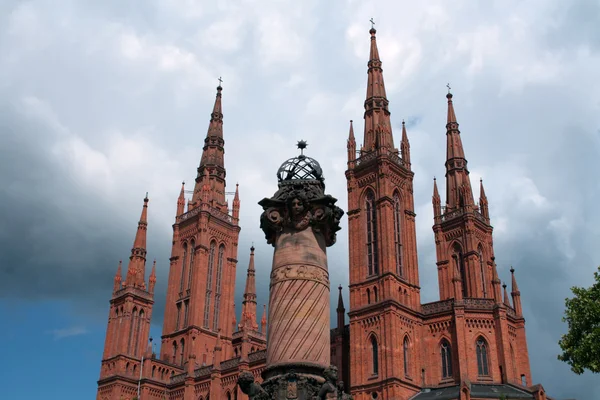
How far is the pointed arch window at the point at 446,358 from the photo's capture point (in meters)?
52.4

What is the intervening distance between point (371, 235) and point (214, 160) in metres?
34.1

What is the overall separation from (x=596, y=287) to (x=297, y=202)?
22.1m

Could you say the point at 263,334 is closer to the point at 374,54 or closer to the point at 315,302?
the point at 374,54

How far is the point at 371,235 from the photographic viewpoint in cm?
5684

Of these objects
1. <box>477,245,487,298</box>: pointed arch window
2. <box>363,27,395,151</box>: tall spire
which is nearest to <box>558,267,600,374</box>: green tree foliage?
<box>363,27,395,151</box>: tall spire

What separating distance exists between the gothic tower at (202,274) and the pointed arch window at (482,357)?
29.4 meters

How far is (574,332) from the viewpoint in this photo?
30.2 metres

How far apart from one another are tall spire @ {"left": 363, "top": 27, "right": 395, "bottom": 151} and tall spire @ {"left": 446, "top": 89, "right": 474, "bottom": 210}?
1151cm

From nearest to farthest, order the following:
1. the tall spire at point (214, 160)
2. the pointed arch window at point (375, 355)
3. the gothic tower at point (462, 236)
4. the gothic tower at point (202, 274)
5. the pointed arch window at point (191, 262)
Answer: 1. the pointed arch window at point (375, 355)
2. the gothic tower at point (462, 236)
3. the gothic tower at point (202, 274)
4. the pointed arch window at point (191, 262)
5. the tall spire at point (214, 160)

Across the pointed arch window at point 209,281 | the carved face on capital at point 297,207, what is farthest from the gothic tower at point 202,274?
the carved face on capital at point 297,207

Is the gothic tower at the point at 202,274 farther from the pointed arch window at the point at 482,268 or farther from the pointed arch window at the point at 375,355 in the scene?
the pointed arch window at the point at 482,268

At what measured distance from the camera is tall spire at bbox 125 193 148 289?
7656 cm

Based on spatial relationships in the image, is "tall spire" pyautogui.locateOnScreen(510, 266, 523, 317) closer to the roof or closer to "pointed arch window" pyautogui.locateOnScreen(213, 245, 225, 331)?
the roof

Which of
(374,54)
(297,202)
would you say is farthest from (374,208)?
(297,202)
